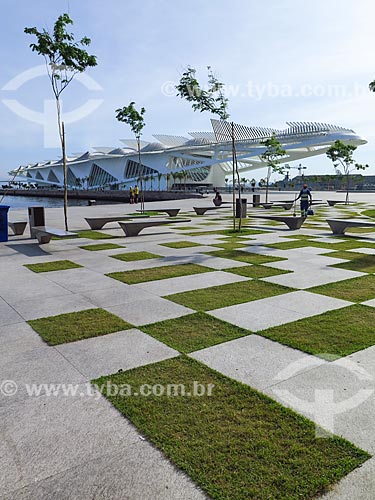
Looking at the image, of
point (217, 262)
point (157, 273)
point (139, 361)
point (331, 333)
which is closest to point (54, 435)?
point (139, 361)

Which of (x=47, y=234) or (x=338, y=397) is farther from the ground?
(x=47, y=234)

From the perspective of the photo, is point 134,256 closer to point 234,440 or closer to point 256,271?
point 256,271

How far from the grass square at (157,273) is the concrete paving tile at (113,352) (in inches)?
97.8

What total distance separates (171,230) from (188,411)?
11.8 m

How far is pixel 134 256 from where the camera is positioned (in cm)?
938

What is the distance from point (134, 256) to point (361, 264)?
15.4 ft

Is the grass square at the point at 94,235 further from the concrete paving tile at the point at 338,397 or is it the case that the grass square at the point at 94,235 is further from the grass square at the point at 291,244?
the concrete paving tile at the point at 338,397

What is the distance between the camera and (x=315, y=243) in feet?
37.0

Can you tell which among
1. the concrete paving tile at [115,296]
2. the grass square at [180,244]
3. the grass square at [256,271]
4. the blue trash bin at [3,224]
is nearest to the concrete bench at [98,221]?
the blue trash bin at [3,224]

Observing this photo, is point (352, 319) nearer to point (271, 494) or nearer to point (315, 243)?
point (271, 494)

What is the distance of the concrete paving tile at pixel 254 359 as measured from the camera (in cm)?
362

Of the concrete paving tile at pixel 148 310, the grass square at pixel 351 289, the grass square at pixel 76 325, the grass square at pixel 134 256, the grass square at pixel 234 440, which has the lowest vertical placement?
the grass square at pixel 234 440

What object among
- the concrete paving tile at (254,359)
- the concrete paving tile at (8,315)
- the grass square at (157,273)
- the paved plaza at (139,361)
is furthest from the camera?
the grass square at (157,273)

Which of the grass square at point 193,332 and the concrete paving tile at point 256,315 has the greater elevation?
the concrete paving tile at point 256,315
